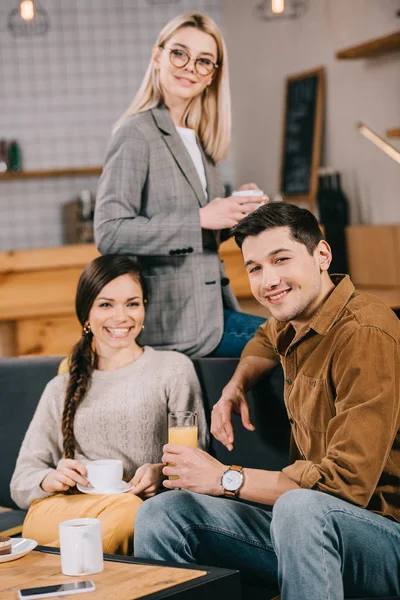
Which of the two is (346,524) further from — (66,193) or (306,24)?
(66,193)

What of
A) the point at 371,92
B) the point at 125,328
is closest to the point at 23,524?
the point at 125,328

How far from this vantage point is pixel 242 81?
6.79m

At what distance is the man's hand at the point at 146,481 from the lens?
7.94ft

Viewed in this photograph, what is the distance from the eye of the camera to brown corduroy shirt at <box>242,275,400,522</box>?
1.81 m

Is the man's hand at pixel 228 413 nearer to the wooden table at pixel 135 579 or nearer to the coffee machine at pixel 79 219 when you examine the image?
the wooden table at pixel 135 579

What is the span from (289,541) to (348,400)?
0.30m

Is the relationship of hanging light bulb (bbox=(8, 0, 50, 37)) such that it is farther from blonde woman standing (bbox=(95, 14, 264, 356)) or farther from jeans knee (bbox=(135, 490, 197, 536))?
jeans knee (bbox=(135, 490, 197, 536))

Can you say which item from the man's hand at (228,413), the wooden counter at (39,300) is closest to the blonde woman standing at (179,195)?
the man's hand at (228,413)

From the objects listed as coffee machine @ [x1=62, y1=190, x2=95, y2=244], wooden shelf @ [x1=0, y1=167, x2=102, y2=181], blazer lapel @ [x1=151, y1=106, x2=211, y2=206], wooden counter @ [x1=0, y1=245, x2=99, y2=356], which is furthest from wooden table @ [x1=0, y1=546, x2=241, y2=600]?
wooden shelf @ [x1=0, y1=167, x2=102, y2=181]

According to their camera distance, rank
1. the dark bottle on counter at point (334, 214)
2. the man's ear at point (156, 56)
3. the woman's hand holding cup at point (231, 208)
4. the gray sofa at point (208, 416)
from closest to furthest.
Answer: the gray sofa at point (208, 416)
the woman's hand holding cup at point (231, 208)
the man's ear at point (156, 56)
the dark bottle on counter at point (334, 214)

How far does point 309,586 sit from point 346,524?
136 millimetres

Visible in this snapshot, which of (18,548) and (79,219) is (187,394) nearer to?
→ (18,548)

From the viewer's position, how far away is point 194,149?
9.33ft

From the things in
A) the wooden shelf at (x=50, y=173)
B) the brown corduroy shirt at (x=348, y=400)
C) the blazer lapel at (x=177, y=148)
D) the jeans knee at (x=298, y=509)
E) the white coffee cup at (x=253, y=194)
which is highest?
the wooden shelf at (x=50, y=173)
